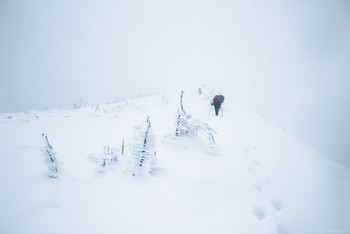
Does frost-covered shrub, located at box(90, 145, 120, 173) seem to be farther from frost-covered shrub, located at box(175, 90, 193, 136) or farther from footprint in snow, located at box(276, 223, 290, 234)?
footprint in snow, located at box(276, 223, 290, 234)

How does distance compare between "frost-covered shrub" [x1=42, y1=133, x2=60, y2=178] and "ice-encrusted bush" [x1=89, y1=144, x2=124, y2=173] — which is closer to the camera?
"frost-covered shrub" [x1=42, y1=133, x2=60, y2=178]

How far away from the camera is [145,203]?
3926 mm

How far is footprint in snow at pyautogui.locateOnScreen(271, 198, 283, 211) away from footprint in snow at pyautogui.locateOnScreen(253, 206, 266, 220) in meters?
0.50

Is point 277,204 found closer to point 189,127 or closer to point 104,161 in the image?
A: point 189,127

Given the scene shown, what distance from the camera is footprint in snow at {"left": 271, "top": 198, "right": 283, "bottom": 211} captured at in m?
4.97

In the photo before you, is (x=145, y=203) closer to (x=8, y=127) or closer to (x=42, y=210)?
(x=42, y=210)

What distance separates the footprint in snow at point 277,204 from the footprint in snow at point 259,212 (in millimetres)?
500

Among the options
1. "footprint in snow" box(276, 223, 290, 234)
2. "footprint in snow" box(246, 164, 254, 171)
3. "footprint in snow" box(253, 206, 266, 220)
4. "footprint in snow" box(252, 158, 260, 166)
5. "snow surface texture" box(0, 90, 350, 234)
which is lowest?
"footprint in snow" box(276, 223, 290, 234)

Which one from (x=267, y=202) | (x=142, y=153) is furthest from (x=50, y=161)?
(x=267, y=202)

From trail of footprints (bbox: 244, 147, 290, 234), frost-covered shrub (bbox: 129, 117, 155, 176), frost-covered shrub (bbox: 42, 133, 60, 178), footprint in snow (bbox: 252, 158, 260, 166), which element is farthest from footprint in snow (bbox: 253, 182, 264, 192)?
frost-covered shrub (bbox: 42, 133, 60, 178)

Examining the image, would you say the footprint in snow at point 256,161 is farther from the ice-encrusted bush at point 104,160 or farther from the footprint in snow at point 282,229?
the ice-encrusted bush at point 104,160

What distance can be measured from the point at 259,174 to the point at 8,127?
1080 cm

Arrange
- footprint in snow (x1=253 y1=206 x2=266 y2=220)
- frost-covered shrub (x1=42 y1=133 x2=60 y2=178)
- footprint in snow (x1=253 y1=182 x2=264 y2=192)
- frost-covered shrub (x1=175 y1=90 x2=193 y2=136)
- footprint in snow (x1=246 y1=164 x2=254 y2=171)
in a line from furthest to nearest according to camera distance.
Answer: frost-covered shrub (x1=175 y1=90 x2=193 y2=136) → footprint in snow (x1=246 y1=164 x2=254 y2=171) → footprint in snow (x1=253 y1=182 x2=264 y2=192) → footprint in snow (x1=253 y1=206 x2=266 y2=220) → frost-covered shrub (x1=42 y1=133 x2=60 y2=178)

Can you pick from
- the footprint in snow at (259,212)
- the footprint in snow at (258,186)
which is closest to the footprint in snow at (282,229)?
the footprint in snow at (259,212)
